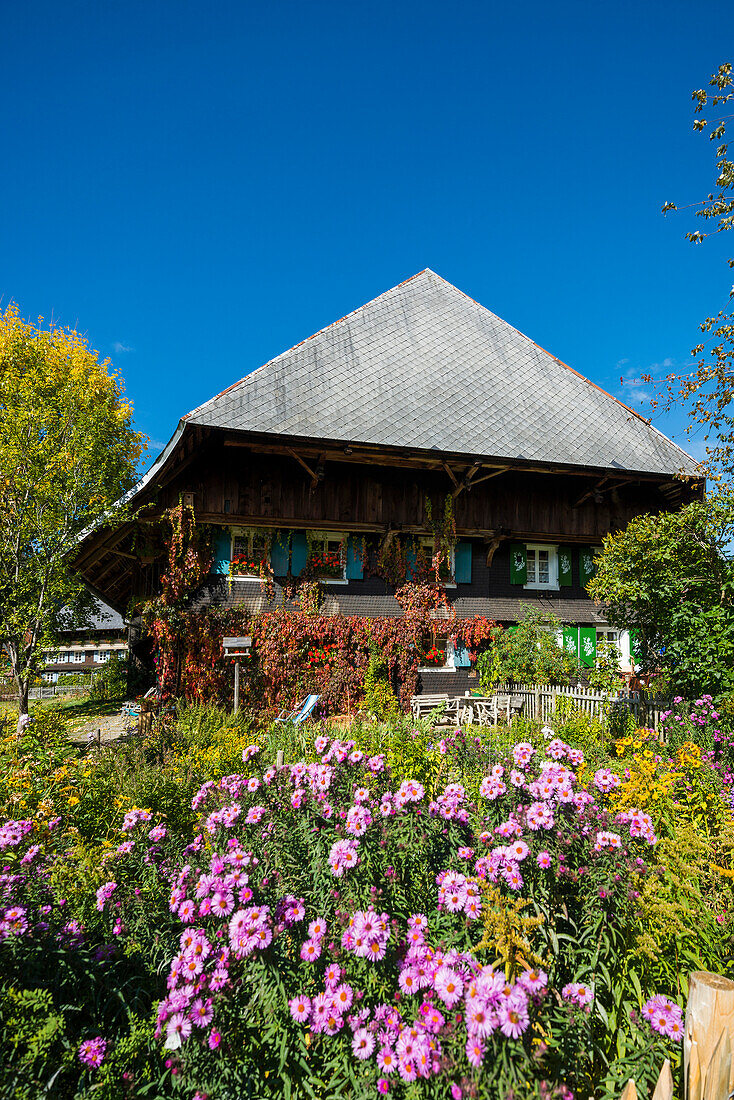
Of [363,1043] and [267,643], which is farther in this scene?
[267,643]

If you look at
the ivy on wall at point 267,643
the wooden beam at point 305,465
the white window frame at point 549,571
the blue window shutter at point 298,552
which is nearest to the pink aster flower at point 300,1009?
the ivy on wall at point 267,643

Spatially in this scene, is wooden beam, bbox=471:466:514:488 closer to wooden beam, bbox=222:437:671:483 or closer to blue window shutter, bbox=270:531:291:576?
wooden beam, bbox=222:437:671:483

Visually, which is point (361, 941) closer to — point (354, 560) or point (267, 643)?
point (267, 643)

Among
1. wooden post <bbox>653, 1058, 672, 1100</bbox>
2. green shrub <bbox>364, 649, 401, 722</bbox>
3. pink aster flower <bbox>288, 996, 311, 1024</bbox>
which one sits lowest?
green shrub <bbox>364, 649, 401, 722</bbox>

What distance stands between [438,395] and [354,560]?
15.0ft

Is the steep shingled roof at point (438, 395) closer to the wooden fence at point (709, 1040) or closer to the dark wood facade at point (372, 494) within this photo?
the dark wood facade at point (372, 494)

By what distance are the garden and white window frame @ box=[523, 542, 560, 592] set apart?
9859 millimetres

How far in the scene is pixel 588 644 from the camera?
1316cm

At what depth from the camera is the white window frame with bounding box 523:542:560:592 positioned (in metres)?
13.1

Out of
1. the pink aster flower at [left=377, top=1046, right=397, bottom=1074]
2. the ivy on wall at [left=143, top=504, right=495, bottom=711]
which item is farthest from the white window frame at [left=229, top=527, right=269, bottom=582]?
the pink aster flower at [left=377, top=1046, right=397, bottom=1074]

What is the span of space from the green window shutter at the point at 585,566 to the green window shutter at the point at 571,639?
1144 millimetres

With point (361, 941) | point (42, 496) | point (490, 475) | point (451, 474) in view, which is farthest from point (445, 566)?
point (361, 941)

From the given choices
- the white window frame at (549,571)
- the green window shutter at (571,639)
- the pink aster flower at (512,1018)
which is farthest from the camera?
the white window frame at (549,571)

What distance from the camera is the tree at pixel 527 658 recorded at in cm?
1108
